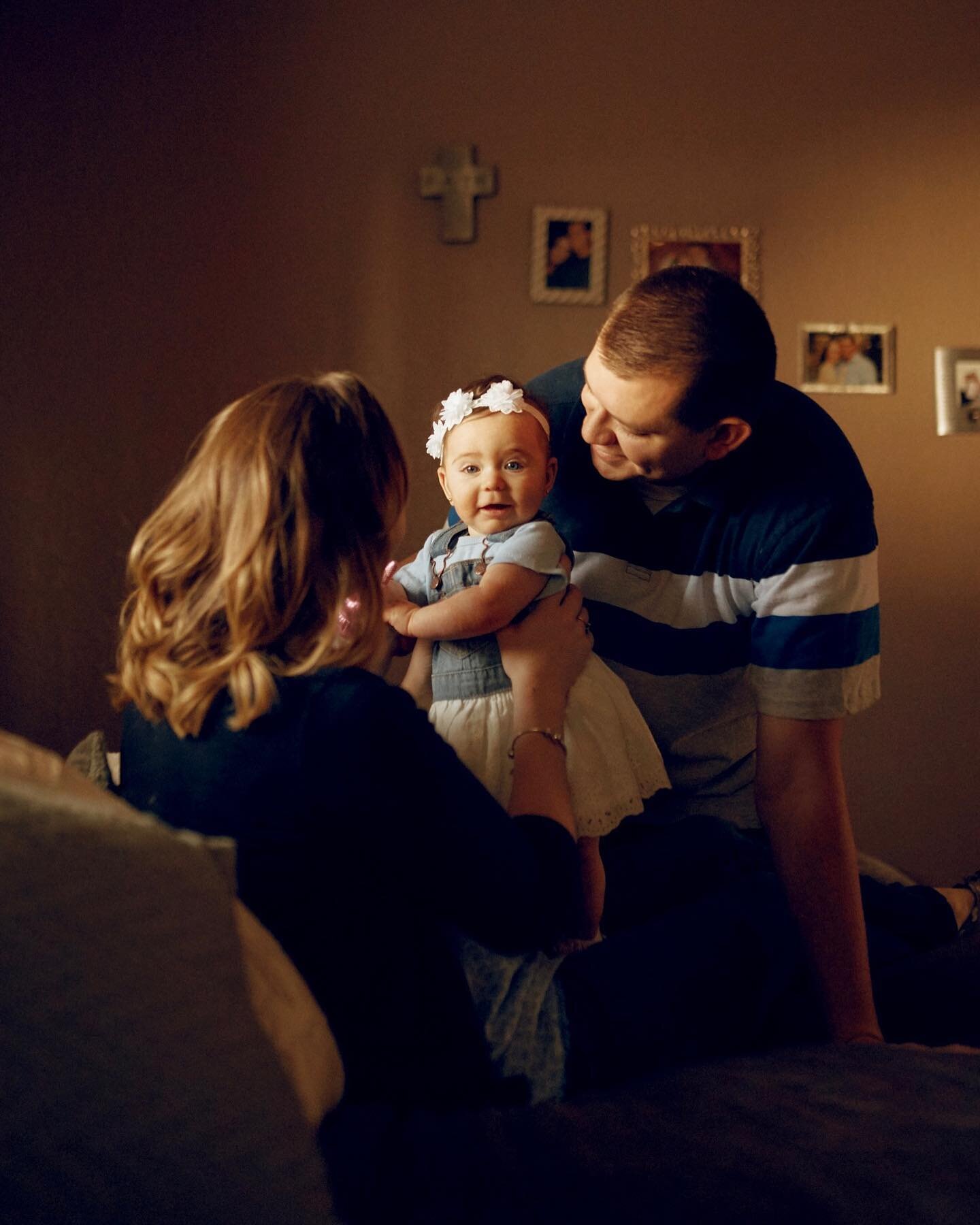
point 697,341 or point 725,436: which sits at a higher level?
point 697,341

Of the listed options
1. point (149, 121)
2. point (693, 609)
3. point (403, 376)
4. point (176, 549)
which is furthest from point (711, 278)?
point (149, 121)

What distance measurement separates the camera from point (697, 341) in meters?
1.37

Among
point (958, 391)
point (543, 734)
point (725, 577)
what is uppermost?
point (958, 391)

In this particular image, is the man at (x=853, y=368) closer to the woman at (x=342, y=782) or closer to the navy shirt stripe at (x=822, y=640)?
the navy shirt stripe at (x=822, y=640)

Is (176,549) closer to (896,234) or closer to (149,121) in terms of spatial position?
(149,121)

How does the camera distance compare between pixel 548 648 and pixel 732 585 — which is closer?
pixel 548 648

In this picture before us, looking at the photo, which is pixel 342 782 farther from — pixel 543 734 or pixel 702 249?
pixel 702 249

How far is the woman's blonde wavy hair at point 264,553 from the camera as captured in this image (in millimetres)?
934

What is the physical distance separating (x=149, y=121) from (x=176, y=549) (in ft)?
7.36

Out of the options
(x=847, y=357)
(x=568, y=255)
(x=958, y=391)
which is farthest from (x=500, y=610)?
(x=958, y=391)

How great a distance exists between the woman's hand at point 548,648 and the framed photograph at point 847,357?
1885 mm

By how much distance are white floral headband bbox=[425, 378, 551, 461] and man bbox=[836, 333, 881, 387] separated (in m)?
1.81

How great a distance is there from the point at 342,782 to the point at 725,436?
2.91 ft

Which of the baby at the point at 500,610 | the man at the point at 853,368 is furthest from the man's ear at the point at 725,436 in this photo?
the man at the point at 853,368
